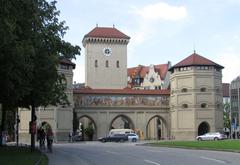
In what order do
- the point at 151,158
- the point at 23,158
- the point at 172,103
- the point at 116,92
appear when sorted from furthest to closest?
the point at 172,103, the point at 116,92, the point at 23,158, the point at 151,158

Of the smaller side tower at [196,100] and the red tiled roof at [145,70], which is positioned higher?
the red tiled roof at [145,70]

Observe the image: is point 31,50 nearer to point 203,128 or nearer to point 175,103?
point 175,103

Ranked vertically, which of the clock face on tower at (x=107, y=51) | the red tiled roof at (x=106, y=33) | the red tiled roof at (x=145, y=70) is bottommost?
the red tiled roof at (x=145, y=70)

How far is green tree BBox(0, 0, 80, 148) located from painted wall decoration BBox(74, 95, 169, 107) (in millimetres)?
49937

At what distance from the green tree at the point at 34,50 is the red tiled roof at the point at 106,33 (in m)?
77.0

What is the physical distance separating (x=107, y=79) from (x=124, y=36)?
10.4 meters

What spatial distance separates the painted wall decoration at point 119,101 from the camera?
3679 inches

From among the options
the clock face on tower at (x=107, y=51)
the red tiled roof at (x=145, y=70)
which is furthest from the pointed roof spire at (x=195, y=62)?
the red tiled roof at (x=145, y=70)

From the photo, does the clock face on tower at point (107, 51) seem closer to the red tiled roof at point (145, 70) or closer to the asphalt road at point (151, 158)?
the red tiled roof at point (145, 70)

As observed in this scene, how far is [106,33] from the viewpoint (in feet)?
397

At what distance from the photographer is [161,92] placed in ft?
321

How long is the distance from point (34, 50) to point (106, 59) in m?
94.6

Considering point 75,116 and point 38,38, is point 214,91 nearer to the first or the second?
point 75,116

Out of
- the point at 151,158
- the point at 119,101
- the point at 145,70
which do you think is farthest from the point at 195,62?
the point at 151,158
